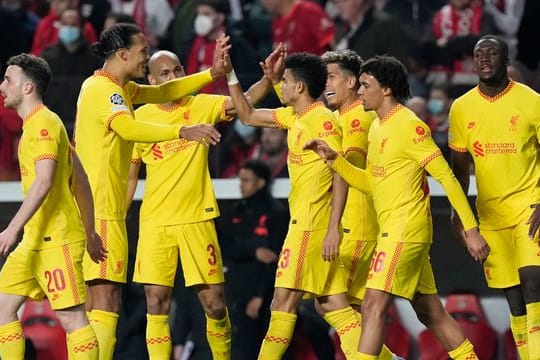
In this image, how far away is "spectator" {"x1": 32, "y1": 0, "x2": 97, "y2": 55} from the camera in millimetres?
15062

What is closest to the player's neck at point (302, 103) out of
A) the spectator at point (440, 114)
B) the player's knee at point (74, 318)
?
the player's knee at point (74, 318)

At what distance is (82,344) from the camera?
9758 millimetres

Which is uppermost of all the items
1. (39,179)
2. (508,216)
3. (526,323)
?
(39,179)

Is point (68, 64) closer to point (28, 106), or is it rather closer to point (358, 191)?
point (358, 191)

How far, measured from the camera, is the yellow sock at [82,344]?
9758mm

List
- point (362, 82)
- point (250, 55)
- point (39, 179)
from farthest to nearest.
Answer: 1. point (250, 55)
2. point (362, 82)
3. point (39, 179)

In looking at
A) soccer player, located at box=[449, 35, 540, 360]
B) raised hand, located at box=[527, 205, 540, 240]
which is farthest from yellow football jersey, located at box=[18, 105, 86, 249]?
raised hand, located at box=[527, 205, 540, 240]

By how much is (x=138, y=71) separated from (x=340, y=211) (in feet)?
5.51

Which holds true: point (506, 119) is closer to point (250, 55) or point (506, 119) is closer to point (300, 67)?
point (300, 67)

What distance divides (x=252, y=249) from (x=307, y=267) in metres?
2.70

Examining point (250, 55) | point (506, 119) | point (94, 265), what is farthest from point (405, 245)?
point (250, 55)

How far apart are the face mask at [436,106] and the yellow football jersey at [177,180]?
3173 mm

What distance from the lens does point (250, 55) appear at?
1452cm

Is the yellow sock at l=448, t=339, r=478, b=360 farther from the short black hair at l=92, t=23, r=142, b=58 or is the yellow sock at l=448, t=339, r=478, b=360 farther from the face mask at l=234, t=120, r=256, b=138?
the face mask at l=234, t=120, r=256, b=138
